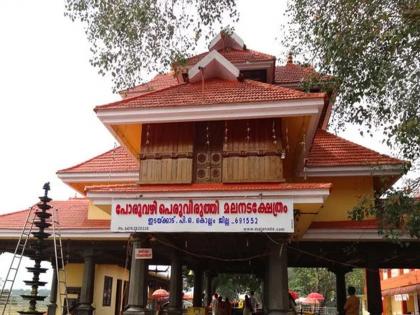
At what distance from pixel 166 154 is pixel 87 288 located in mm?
5468

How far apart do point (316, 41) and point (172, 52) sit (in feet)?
10.2

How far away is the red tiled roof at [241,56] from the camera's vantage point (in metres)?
13.5

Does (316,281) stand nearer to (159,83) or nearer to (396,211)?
(159,83)

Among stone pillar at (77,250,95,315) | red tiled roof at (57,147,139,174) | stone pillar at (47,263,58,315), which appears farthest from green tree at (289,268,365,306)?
red tiled roof at (57,147,139,174)

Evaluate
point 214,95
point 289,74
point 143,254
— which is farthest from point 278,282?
point 289,74

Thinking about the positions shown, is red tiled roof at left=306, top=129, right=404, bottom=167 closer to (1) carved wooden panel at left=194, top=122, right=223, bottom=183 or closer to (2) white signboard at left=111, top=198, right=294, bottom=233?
(1) carved wooden panel at left=194, top=122, right=223, bottom=183

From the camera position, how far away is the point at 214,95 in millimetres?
10453

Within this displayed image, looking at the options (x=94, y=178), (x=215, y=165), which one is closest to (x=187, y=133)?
(x=215, y=165)

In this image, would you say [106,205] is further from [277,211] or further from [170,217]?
[277,211]

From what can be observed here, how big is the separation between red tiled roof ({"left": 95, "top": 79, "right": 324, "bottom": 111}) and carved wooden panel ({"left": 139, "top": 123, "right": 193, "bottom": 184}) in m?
0.65

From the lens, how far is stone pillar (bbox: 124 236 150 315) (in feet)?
30.6

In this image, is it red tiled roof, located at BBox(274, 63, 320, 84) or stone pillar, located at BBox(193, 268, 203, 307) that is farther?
stone pillar, located at BBox(193, 268, 203, 307)

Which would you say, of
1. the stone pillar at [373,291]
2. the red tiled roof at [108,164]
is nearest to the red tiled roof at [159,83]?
the red tiled roof at [108,164]

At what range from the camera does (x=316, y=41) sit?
934 centimetres
